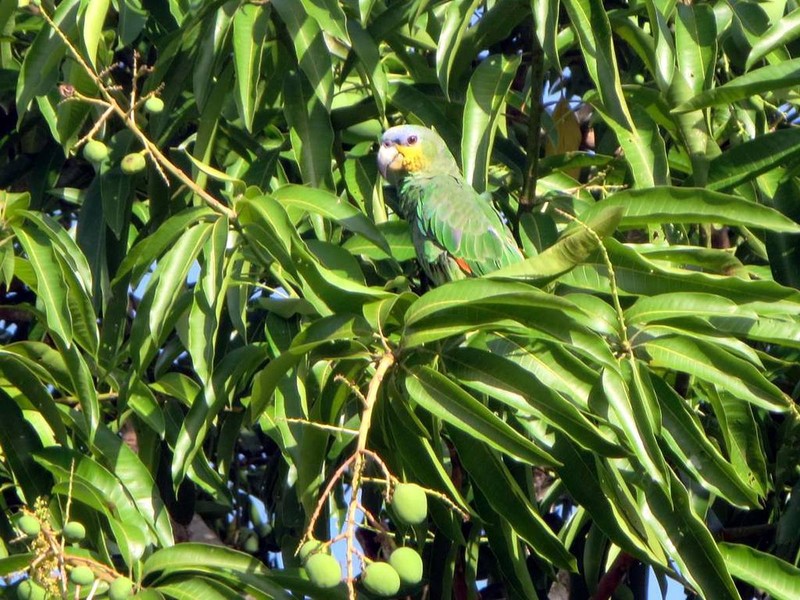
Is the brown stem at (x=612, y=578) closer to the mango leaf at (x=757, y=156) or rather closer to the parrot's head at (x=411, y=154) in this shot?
the mango leaf at (x=757, y=156)

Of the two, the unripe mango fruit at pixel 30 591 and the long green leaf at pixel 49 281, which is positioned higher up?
the long green leaf at pixel 49 281

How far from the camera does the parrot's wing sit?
12.2 ft

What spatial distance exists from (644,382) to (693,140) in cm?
86

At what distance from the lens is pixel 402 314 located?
7.52ft

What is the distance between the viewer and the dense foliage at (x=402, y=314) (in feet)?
7.23

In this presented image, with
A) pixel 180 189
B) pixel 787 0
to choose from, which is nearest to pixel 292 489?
pixel 180 189

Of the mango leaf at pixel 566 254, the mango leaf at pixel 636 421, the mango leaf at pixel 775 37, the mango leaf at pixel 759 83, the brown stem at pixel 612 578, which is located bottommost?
the brown stem at pixel 612 578

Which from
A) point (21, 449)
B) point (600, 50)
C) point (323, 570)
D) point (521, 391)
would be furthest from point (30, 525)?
point (600, 50)

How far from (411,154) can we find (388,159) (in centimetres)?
39

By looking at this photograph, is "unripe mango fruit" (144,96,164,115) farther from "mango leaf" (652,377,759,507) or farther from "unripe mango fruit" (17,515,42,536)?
"mango leaf" (652,377,759,507)

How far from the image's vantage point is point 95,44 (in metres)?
2.70

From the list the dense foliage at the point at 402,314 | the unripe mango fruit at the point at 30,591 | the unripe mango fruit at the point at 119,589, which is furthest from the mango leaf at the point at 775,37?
→ the unripe mango fruit at the point at 30,591

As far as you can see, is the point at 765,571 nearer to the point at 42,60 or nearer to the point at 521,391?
the point at 521,391

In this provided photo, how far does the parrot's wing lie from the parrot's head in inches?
7.0
